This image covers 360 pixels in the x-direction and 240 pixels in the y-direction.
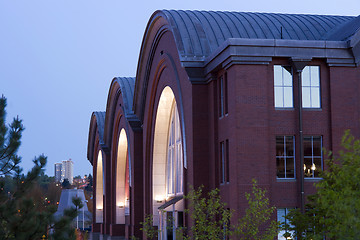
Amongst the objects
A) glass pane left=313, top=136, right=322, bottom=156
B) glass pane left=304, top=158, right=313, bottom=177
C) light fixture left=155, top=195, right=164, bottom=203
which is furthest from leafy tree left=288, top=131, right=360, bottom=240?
light fixture left=155, top=195, right=164, bottom=203

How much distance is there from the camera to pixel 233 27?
3769cm

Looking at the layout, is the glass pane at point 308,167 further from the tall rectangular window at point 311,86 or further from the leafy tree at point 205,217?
the leafy tree at point 205,217

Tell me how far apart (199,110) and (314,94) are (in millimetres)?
6597

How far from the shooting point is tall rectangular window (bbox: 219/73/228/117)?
32.2 metres

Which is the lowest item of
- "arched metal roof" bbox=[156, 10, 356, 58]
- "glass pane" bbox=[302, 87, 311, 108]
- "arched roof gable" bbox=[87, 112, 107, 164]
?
"glass pane" bbox=[302, 87, 311, 108]

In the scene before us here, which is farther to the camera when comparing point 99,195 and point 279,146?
point 99,195

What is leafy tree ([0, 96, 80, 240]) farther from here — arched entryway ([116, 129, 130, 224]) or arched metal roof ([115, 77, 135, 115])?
arched entryway ([116, 129, 130, 224])

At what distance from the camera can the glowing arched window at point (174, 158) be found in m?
43.1

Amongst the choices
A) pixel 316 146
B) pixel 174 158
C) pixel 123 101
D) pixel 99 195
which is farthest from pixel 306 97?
pixel 99 195

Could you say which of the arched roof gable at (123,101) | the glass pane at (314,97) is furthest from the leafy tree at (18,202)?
the arched roof gable at (123,101)

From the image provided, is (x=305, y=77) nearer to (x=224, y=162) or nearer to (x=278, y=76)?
(x=278, y=76)

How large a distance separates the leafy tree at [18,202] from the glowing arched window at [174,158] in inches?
760

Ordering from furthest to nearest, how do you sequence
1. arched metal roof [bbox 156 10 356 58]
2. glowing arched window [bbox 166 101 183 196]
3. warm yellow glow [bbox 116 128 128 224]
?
1. warm yellow glow [bbox 116 128 128 224]
2. glowing arched window [bbox 166 101 183 196]
3. arched metal roof [bbox 156 10 356 58]

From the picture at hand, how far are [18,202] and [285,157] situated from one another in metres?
13.1
